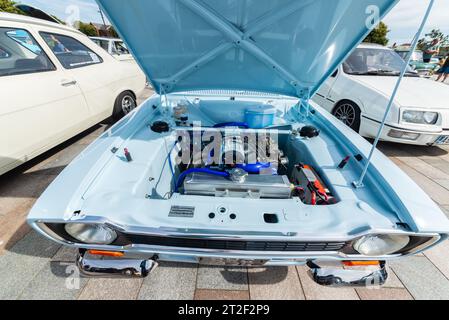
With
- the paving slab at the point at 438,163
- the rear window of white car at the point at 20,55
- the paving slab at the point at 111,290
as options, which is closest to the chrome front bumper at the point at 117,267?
the paving slab at the point at 111,290

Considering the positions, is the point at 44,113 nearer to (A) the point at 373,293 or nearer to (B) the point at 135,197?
(B) the point at 135,197

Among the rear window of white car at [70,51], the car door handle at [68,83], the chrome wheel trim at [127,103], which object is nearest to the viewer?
the car door handle at [68,83]

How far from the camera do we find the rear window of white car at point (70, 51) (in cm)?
288

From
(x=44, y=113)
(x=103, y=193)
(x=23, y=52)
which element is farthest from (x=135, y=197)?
(x=23, y=52)

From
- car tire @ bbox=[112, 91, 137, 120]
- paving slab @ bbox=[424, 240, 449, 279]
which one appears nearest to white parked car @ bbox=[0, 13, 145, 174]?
car tire @ bbox=[112, 91, 137, 120]

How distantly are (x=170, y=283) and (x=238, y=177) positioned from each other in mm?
902

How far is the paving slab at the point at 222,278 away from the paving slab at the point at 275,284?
56mm

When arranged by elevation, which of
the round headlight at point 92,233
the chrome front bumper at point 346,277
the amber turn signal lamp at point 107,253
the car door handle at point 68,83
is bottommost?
the chrome front bumper at point 346,277

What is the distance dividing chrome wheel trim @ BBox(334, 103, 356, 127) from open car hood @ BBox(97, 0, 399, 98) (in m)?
2.24

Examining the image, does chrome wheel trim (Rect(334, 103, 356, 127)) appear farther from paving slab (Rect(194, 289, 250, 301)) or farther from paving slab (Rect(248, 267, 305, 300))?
paving slab (Rect(194, 289, 250, 301))

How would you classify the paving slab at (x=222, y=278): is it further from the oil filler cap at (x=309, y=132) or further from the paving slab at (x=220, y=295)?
the oil filler cap at (x=309, y=132)

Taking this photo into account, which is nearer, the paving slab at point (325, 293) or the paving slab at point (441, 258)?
the paving slab at point (325, 293)

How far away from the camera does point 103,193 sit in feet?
3.57

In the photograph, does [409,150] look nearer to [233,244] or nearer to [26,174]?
[233,244]
